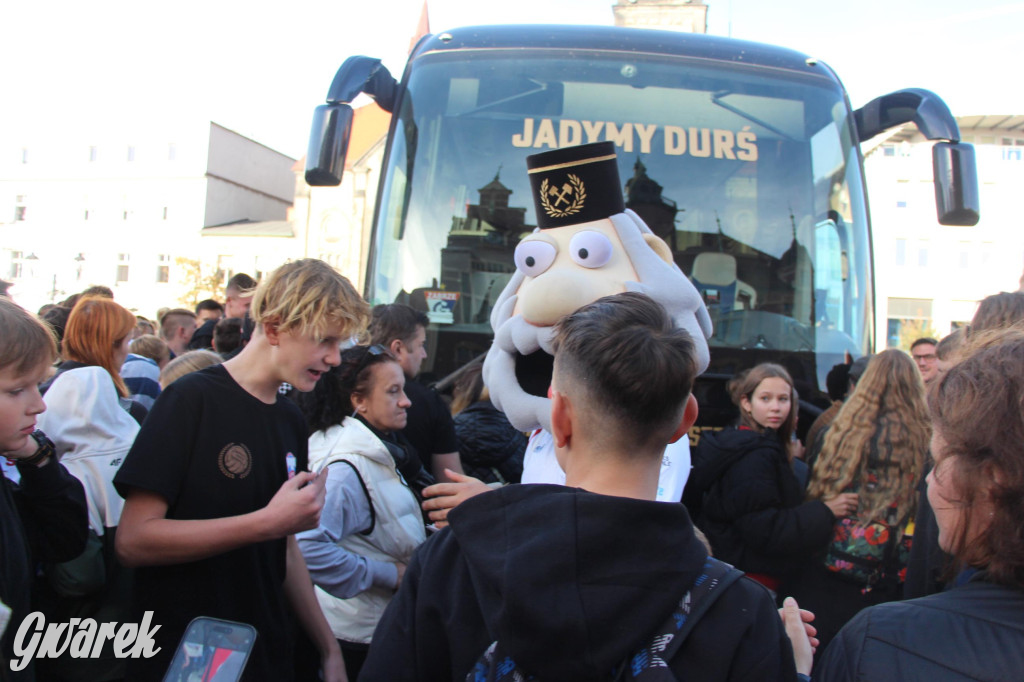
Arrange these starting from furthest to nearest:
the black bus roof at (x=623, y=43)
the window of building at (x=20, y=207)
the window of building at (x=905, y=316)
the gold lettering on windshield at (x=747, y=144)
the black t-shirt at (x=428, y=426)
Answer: the window of building at (x=20, y=207) → the window of building at (x=905, y=316) → the black bus roof at (x=623, y=43) → the gold lettering on windshield at (x=747, y=144) → the black t-shirt at (x=428, y=426)

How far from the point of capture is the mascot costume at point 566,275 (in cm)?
273

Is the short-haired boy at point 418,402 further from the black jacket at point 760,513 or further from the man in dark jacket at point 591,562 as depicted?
the man in dark jacket at point 591,562

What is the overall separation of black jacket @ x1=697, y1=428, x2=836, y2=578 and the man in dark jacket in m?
2.06

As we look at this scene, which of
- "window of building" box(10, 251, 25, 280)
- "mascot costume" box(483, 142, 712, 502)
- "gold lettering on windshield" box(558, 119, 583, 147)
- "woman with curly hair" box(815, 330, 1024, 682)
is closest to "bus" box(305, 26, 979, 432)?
"gold lettering on windshield" box(558, 119, 583, 147)

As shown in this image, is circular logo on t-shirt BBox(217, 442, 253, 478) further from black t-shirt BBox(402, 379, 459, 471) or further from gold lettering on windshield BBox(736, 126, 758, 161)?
gold lettering on windshield BBox(736, 126, 758, 161)

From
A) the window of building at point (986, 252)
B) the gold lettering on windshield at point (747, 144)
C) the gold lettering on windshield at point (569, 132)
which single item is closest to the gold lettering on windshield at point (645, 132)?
the gold lettering on windshield at point (569, 132)

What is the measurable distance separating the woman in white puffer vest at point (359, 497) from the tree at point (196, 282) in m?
38.9

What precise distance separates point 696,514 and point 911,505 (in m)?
0.88

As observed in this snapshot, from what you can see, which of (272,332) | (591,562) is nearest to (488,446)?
(272,332)

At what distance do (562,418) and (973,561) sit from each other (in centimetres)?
71

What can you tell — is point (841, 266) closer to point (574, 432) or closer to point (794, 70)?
point (794, 70)

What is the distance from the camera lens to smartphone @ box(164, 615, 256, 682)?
1798 millimetres

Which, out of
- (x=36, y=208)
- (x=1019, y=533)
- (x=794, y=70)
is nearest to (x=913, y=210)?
(x=794, y=70)

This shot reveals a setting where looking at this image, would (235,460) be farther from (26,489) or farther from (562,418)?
(562,418)
